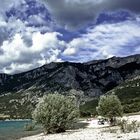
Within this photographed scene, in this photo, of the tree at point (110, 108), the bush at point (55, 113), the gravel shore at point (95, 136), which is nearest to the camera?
the gravel shore at point (95, 136)

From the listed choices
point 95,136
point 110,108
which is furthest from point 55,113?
point 95,136

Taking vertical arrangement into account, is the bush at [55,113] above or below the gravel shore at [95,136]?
above

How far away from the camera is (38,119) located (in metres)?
78.4

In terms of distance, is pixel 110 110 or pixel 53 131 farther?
pixel 110 110

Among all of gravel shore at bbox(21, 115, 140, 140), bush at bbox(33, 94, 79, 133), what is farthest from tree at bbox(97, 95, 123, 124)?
gravel shore at bbox(21, 115, 140, 140)

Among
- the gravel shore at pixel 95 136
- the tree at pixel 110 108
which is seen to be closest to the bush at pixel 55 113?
the gravel shore at pixel 95 136

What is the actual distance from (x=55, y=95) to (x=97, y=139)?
33.3 m

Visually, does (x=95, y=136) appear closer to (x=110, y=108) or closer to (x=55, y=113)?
(x=55, y=113)

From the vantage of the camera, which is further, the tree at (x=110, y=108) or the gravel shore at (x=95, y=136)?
the tree at (x=110, y=108)

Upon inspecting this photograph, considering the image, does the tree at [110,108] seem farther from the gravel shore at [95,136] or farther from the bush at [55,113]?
the gravel shore at [95,136]

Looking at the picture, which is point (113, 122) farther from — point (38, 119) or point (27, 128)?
point (27, 128)

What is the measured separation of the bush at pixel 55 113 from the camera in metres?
77.0

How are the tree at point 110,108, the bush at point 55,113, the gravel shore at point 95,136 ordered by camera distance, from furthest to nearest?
the tree at point 110,108 → the bush at point 55,113 → the gravel shore at point 95,136

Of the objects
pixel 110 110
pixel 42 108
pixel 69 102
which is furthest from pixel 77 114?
pixel 110 110
